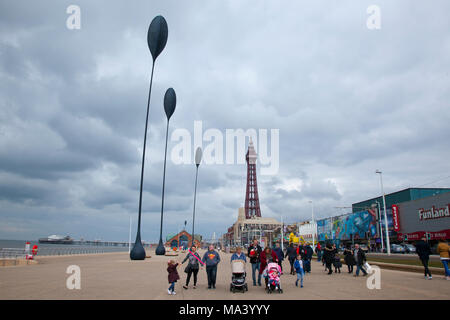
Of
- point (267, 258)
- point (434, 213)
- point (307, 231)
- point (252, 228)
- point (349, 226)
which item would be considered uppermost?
point (434, 213)

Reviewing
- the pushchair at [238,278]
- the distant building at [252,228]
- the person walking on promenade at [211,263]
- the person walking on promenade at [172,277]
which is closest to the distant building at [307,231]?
the distant building at [252,228]

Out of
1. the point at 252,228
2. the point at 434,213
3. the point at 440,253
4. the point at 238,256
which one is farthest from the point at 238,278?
the point at 252,228

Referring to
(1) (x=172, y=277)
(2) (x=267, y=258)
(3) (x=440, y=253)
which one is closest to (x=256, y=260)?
(2) (x=267, y=258)

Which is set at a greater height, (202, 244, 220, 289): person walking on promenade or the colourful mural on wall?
the colourful mural on wall

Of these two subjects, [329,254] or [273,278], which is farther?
[329,254]

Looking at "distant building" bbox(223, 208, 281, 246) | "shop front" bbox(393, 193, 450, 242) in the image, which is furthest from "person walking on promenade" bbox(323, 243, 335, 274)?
"distant building" bbox(223, 208, 281, 246)

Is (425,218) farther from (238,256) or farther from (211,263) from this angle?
(211,263)

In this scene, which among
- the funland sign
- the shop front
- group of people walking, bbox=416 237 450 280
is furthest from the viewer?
the shop front

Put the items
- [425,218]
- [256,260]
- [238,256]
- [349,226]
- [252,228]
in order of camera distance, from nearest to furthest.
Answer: [238,256], [256,260], [425,218], [349,226], [252,228]

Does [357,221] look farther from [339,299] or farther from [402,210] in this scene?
[339,299]

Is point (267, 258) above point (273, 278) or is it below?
above

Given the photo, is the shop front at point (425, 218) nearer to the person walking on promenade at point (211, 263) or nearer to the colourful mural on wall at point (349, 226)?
the colourful mural on wall at point (349, 226)

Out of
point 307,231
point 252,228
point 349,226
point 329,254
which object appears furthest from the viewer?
point 252,228

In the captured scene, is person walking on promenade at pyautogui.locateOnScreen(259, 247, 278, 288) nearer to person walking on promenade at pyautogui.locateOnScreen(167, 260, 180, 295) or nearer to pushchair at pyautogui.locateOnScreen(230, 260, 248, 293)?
pushchair at pyautogui.locateOnScreen(230, 260, 248, 293)
